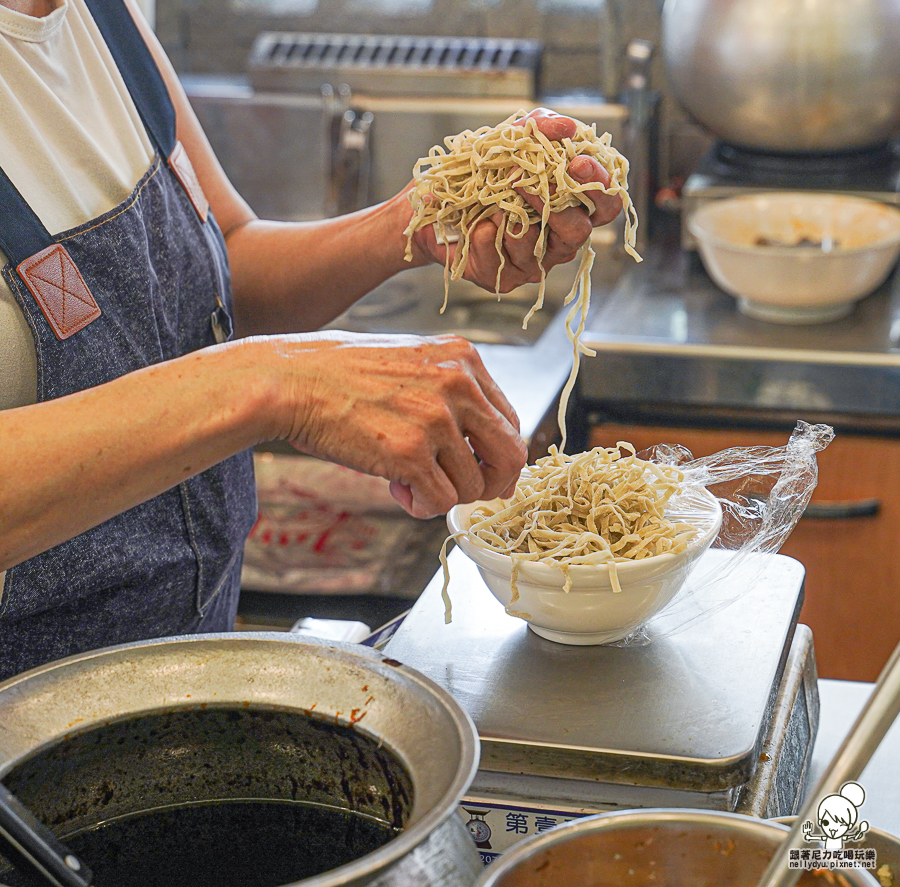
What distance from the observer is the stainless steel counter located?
224 centimetres

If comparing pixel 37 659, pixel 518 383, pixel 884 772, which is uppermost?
pixel 37 659

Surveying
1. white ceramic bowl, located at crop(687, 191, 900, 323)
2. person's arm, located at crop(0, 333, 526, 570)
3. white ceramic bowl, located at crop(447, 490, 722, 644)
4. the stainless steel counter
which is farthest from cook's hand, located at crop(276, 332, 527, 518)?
white ceramic bowl, located at crop(687, 191, 900, 323)

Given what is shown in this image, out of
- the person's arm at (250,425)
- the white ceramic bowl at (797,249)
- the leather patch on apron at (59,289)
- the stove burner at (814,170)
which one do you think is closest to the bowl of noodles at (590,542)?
the person's arm at (250,425)

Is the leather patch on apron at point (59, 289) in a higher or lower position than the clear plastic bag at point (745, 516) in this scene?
higher

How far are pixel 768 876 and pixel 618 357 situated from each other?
5.70ft

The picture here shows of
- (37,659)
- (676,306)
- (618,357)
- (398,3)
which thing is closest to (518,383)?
(618,357)

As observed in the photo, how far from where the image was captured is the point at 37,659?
1157mm

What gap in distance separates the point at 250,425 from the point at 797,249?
1.73m

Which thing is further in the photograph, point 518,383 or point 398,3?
point 398,3

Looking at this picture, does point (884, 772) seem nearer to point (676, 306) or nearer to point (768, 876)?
point (768, 876)

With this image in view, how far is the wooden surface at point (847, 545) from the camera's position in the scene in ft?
7.50

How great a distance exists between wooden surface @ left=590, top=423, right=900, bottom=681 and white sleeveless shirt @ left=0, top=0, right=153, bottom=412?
1339 millimetres

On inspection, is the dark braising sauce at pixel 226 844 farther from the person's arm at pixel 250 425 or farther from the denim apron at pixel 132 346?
the denim apron at pixel 132 346

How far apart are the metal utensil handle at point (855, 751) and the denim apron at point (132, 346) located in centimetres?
74
